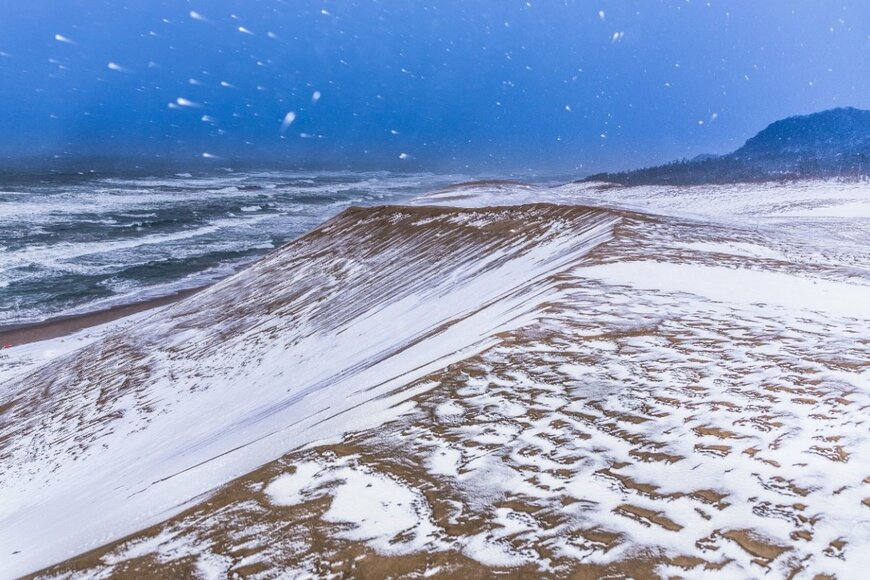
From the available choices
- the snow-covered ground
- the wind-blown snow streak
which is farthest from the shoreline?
the snow-covered ground

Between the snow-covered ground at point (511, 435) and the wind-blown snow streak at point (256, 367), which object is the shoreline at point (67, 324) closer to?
the wind-blown snow streak at point (256, 367)

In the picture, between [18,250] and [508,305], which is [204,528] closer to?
[508,305]

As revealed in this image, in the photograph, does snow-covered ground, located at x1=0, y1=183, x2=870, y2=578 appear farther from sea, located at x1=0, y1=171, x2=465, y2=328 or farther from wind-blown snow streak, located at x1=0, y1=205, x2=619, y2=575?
sea, located at x1=0, y1=171, x2=465, y2=328

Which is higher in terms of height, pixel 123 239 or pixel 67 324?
pixel 123 239

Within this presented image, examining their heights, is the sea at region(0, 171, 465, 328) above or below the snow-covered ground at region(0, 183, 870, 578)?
above

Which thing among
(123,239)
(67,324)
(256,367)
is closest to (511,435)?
(256,367)

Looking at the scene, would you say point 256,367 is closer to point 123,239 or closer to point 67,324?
point 67,324

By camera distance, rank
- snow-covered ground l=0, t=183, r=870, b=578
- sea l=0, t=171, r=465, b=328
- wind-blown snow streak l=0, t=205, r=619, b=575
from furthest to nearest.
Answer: sea l=0, t=171, r=465, b=328 → wind-blown snow streak l=0, t=205, r=619, b=575 → snow-covered ground l=0, t=183, r=870, b=578
